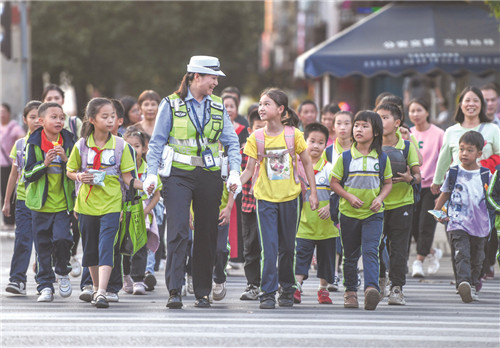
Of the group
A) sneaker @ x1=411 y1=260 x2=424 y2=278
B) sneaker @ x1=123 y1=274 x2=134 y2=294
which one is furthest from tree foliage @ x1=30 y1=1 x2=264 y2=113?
sneaker @ x1=123 y1=274 x2=134 y2=294

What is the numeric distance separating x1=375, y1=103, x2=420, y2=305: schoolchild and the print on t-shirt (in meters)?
0.96

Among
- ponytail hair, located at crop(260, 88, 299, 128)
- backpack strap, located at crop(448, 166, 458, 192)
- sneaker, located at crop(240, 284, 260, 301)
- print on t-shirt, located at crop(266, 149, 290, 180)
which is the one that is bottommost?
sneaker, located at crop(240, 284, 260, 301)

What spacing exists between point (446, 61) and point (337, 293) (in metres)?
8.20

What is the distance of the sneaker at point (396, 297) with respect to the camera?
9.76 meters

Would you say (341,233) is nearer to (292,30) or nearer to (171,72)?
(171,72)

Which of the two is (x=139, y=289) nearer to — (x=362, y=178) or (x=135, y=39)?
(x=362, y=178)

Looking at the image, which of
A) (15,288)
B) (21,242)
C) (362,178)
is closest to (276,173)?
(362,178)

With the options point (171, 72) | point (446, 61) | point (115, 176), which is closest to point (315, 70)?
point (446, 61)

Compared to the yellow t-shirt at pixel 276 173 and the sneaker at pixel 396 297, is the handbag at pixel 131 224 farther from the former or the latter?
the sneaker at pixel 396 297

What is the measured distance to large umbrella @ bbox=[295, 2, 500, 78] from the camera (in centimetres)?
1816

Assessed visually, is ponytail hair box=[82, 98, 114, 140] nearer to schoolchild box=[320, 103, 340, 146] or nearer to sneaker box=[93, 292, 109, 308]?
sneaker box=[93, 292, 109, 308]

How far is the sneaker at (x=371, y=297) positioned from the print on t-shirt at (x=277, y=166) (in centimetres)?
117

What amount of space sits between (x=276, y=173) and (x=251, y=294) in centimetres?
126

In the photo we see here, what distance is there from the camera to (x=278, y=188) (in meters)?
9.50
